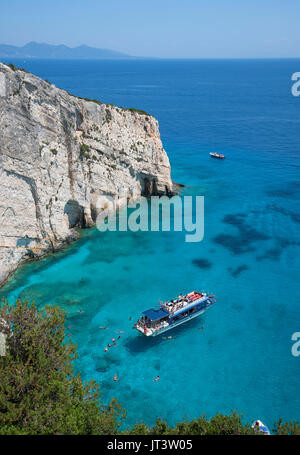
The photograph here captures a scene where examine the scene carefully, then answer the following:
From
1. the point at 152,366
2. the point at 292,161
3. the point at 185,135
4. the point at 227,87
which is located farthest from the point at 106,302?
the point at 227,87

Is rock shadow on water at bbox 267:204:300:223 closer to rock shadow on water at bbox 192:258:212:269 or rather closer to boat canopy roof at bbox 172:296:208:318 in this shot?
rock shadow on water at bbox 192:258:212:269

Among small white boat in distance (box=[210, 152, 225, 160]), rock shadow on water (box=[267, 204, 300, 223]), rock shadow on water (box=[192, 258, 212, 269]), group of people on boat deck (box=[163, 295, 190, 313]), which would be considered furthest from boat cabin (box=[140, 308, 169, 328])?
small white boat in distance (box=[210, 152, 225, 160])

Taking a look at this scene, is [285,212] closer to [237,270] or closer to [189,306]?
[237,270]

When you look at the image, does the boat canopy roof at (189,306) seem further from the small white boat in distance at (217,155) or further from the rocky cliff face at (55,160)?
the small white boat in distance at (217,155)

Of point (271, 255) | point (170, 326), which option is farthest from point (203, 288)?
point (271, 255)

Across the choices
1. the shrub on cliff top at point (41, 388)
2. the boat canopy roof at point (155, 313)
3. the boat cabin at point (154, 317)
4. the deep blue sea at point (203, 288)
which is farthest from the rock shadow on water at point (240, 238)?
the shrub on cliff top at point (41, 388)

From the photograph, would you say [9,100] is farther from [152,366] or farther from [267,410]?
[267,410]
